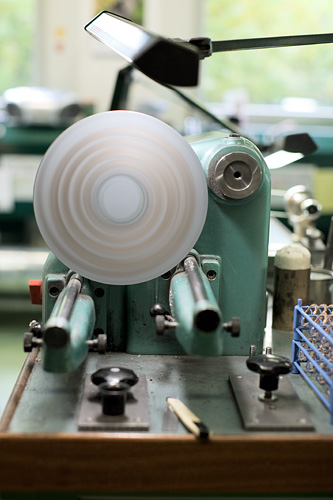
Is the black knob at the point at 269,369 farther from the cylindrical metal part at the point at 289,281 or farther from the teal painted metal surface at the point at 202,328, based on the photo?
the cylindrical metal part at the point at 289,281

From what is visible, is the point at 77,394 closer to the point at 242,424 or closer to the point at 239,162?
the point at 242,424

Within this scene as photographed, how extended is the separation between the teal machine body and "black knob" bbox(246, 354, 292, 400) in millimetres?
113

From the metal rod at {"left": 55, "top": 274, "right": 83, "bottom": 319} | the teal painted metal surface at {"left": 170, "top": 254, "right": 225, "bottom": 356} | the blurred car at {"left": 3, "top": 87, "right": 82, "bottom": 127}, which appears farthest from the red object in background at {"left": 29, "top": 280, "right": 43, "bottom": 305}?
the blurred car at {"left": 3, "top": 87, "right": 82, "bottom": 127}

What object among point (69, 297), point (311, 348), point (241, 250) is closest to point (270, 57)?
point (241, 250)

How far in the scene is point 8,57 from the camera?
14.7 ft

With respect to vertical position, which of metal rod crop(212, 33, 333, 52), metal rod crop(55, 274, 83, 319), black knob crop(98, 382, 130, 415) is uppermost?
metal rod crop(212, 33, 333, 52)

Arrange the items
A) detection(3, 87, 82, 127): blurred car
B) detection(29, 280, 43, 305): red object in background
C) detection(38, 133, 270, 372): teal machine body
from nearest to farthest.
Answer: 1. detection(38, 133, 270, 372): teal machine body
2. detection(29, 280, 43, 305): red object in background
3. detection(3, 87, 82, 127): blurred car

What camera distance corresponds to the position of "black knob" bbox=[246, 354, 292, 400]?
0.95 metres

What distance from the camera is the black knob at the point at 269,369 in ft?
3.11

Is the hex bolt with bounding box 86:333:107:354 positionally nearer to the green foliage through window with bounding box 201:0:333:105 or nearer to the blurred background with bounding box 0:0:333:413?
the blurred background with bounding box 0:0:333:413

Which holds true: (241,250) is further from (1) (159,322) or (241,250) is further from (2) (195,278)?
(1) (159,322)

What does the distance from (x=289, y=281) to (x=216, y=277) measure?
230mm

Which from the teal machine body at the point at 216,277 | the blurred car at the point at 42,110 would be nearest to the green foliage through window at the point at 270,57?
the blurred car at the point at 42,110

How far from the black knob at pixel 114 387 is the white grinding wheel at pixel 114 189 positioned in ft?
0.55
